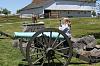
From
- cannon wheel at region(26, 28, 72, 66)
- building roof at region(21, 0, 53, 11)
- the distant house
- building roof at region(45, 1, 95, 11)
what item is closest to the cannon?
cannon wheel at region(26, 28, 72, 66)

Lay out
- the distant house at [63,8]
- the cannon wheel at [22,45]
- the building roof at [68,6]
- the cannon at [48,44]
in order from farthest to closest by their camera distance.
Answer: the building roof at [68,6] → the distant house at [63,8] → the cannon wheel at [22,45] → the cannon at [48,44]

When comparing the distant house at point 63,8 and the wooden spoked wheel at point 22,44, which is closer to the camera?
the wooden spoked wheel at point 22,44

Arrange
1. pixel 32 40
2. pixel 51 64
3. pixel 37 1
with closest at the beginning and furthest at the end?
pixel 32 40 < pixel 51 64 < pixel 37 1

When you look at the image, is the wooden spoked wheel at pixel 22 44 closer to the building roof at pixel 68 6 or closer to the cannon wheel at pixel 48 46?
the cannon wheel at pixel 48 46

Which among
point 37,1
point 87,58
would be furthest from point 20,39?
point 37,1

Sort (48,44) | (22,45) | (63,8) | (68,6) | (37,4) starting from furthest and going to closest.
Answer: (37,4) < (68,6) < (63,8) < (22,45) < (48,44)

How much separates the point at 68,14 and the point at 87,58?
88990 mm

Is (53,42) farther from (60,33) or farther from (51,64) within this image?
(51,64)

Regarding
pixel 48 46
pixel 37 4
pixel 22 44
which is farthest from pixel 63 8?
pixel 48 46

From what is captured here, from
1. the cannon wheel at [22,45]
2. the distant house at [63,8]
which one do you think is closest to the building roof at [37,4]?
the distant house at [63,8]

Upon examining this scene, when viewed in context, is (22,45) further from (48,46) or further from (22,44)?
(48,46)

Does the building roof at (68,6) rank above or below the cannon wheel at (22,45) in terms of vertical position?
below

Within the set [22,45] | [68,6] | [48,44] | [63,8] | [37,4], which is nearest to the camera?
[48,44]

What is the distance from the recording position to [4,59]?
1269 centimetres
